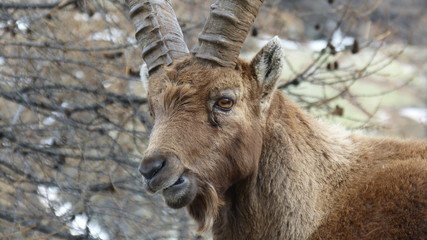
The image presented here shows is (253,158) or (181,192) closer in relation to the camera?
(181,192)

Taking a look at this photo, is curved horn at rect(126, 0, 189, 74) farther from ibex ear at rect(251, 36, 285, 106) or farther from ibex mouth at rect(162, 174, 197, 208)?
ibex mouth at rect(162, 174, 197, 208)

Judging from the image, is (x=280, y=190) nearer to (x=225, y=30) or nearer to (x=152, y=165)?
(x=152, y=165)

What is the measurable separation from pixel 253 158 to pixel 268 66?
783 mm

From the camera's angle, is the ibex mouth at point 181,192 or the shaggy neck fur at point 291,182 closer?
the ibex mouth at point 181,192

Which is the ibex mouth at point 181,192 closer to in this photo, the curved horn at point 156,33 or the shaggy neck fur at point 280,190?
the shaggy neck fur at point 280,190

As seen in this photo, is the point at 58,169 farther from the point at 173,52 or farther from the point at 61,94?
the point at 173,52

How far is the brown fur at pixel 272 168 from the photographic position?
5195 mm

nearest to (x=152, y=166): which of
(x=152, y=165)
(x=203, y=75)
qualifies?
(x=152, y=165)

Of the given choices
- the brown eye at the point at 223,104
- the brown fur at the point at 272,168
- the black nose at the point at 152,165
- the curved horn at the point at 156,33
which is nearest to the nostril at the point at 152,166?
the black nose at the point at 152,165

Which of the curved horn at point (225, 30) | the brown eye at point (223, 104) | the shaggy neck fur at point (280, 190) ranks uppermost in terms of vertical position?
the curved horn at point (225, 30)

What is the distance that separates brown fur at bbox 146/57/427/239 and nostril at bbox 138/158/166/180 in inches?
4.9

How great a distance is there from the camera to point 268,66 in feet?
18.0

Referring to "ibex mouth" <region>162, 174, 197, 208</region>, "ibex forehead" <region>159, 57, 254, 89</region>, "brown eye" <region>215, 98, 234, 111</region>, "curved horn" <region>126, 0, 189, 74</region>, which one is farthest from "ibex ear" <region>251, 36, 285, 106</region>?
"ibex mouth" <region>162, 174, 197, 208</region>

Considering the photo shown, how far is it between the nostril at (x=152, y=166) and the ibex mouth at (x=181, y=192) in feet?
0.70
